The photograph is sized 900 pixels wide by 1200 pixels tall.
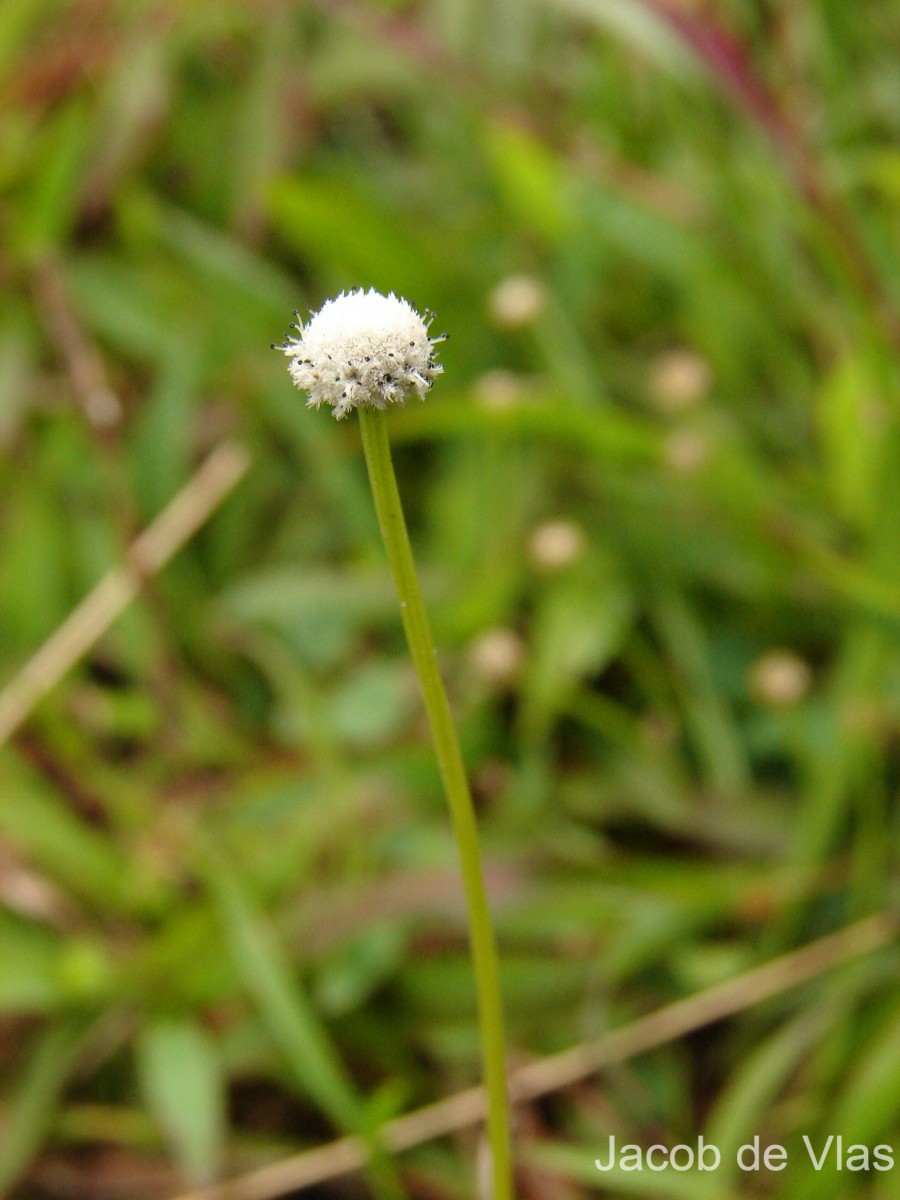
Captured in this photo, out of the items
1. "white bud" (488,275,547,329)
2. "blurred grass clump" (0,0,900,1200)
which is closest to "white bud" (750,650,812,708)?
"blurred grass clump" (0,0,900,1200)

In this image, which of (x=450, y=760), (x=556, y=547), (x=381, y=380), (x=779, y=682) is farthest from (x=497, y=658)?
(x=381, y=380)

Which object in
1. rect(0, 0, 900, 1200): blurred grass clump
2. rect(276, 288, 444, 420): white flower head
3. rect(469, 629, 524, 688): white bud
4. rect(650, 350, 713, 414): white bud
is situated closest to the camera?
rect(276, 288, 444, 420): white flower head

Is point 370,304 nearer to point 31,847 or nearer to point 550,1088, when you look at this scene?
point 550,1088

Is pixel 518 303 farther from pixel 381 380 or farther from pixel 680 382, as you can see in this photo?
pixel 381 380

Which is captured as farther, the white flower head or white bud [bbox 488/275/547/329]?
white bud [bbox 488/275/547/329]

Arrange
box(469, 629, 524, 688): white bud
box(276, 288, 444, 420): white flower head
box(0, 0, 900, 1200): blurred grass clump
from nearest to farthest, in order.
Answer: box(276, 288, 444, 420): white flower head < box(0, 0, 900, 1200): blurred grass clump < box(469, 629, 524, 688): white bud

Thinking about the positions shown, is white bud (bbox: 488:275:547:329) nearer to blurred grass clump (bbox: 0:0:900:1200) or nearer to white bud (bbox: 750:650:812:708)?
blurred grass clump (bbox: 0:0:900:1200)

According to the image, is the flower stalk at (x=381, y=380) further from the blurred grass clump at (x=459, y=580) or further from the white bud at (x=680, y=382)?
the white bud at (x=680, y=382)
